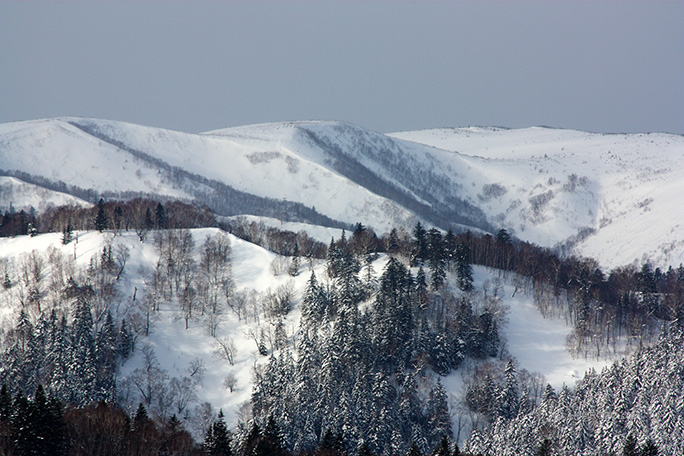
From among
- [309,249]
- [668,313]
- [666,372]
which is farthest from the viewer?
[309,249]

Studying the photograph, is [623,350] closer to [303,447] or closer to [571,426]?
[571,426]

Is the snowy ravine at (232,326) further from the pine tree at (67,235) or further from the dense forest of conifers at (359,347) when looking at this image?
the dense forest of conifers at (359,347)

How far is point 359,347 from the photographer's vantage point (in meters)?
116

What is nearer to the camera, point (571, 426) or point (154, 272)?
point (571, 426)

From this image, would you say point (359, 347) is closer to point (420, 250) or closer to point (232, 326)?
point (232, 326)

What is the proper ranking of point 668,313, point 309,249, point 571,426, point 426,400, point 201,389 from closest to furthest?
point 571,426 < point 426,400 < point 201,389 < point 668,313 < point 309,249

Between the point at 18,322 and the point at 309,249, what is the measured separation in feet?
218

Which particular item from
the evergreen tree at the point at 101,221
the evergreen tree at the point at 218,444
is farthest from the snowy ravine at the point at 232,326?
the evergreen tree at the point at 218,444

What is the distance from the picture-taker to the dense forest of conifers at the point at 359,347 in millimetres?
95438

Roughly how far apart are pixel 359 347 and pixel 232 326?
32.2 metres

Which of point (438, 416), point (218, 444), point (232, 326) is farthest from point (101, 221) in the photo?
point (218, 444)

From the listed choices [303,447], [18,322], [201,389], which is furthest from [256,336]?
[18,322]

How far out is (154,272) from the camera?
144375 millimetres

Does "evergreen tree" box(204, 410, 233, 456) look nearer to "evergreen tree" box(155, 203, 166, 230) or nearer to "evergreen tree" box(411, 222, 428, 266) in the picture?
"evergreen tree" box(411, 222, 428, 266)
